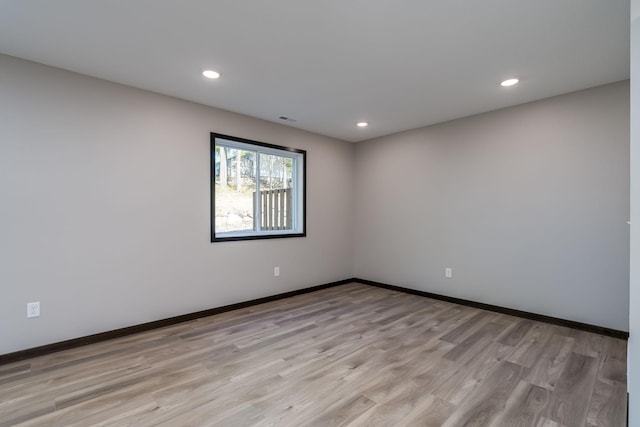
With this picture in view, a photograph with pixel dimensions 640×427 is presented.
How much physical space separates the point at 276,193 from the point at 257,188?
36 centimetres

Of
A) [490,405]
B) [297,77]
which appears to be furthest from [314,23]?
[490,405]

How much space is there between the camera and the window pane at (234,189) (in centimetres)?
375

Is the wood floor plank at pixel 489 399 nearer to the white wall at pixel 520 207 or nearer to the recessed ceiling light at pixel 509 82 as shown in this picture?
the white wall at pixel 520 207

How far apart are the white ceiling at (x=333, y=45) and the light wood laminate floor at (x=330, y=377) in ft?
8.00

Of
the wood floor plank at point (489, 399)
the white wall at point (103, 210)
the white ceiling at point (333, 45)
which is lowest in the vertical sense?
the wood floor plank at point (489, 399)

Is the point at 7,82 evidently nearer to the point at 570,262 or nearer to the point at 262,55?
the point at 262,55

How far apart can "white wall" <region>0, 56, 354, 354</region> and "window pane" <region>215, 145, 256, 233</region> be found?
21 cm

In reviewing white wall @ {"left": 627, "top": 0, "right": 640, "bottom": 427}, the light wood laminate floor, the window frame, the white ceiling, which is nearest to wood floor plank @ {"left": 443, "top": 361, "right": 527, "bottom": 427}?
the light wood laminate floor

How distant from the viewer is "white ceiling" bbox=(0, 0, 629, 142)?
1.91 meters

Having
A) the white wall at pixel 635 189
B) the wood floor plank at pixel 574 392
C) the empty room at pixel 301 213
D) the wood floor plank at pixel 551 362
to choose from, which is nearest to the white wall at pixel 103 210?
the empty room at pixel 301 213

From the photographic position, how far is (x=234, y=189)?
392 centimetres

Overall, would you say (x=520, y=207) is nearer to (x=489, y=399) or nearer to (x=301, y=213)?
(x=489, y=399)

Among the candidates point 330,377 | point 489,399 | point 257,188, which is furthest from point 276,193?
point 489,399

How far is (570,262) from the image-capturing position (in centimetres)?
318
